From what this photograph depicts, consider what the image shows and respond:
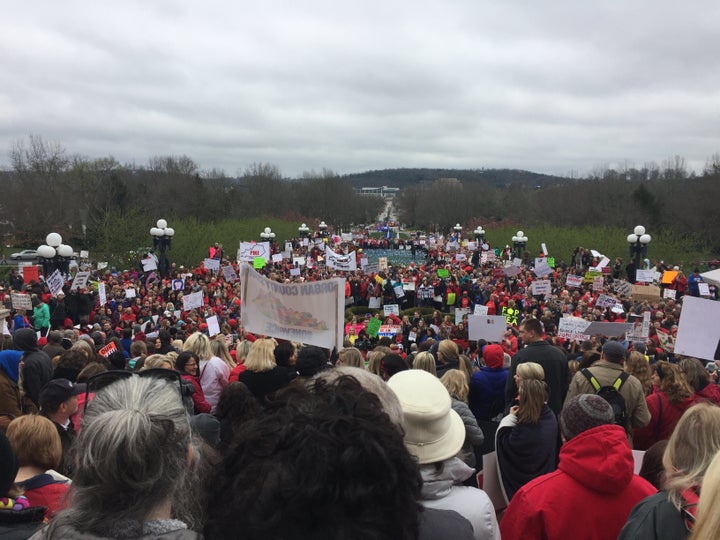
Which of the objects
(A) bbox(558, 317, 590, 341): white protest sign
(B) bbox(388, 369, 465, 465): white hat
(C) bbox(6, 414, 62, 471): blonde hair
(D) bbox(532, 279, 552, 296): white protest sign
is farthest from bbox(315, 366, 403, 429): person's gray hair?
(D) bbox(532, 279, 552, 296): white protest sign

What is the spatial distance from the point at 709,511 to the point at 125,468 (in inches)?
63.7

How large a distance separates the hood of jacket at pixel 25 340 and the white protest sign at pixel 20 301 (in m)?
6.91

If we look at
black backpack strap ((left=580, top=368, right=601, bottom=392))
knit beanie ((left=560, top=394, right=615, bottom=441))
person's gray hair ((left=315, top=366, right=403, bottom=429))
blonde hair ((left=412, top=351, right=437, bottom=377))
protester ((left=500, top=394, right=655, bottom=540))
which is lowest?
blonde hair ((left=412, top=351, right=437, bottom=377))

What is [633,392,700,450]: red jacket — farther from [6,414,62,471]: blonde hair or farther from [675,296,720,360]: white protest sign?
[6,414,62,471]: blonde hair

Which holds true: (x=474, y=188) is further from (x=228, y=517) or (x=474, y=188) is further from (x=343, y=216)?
(x=228, y=517)

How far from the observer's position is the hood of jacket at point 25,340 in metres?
6.64

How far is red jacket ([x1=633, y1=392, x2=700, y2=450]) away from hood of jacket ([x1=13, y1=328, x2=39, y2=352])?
21.7 feet

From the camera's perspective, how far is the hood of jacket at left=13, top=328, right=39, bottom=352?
6641 mm

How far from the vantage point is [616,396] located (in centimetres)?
484

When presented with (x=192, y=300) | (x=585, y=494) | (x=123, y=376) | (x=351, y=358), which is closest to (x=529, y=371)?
(x=585, y=494)

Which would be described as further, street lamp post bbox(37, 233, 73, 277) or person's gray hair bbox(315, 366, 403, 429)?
street lamp post bbox(37, 233, 73, 277)

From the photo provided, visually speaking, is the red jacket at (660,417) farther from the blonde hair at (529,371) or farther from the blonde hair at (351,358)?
the blonde hair at (351,358)

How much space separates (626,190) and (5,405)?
218 feet

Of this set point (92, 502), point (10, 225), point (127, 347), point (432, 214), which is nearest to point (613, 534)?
point (92, 502)
